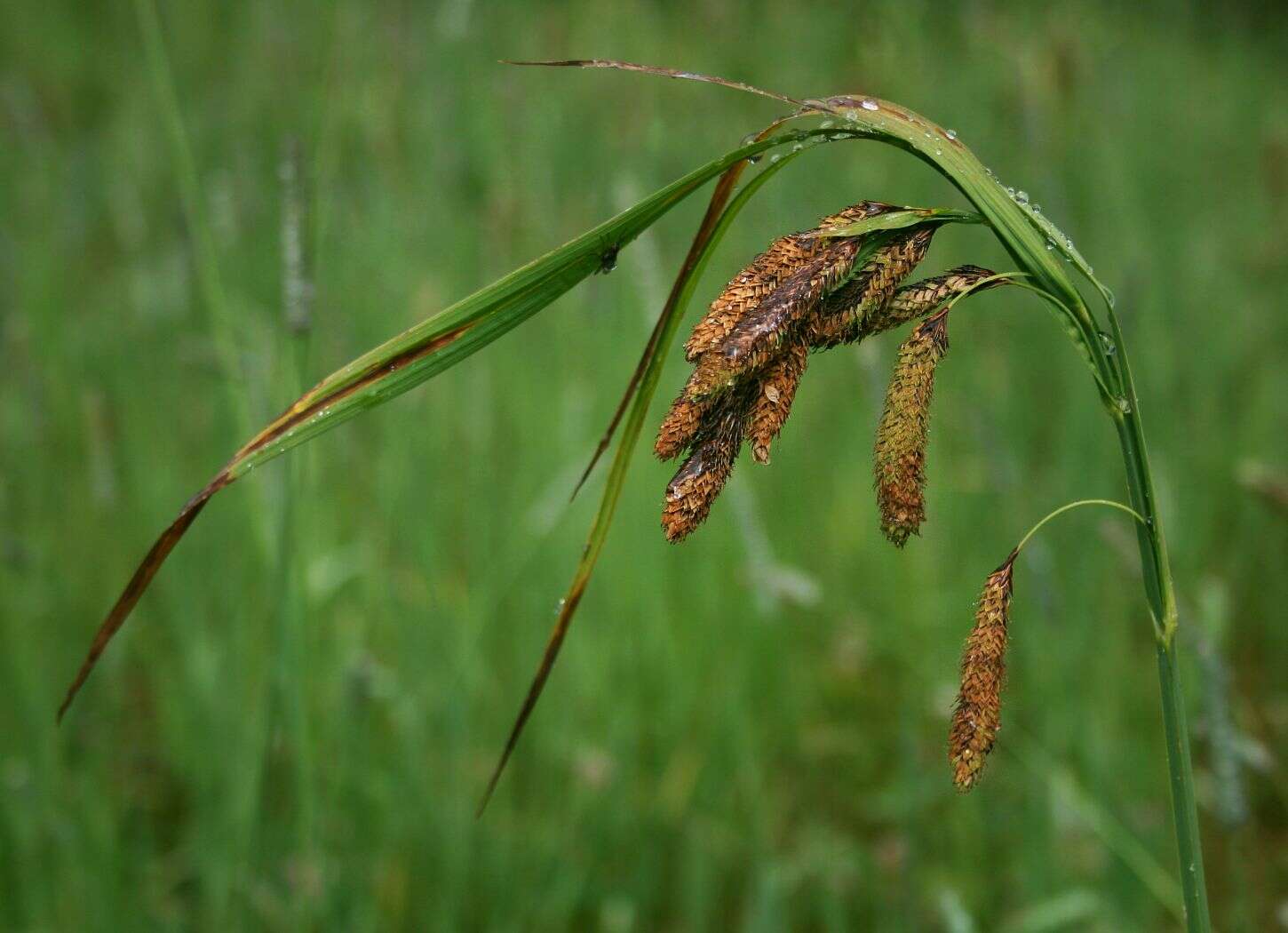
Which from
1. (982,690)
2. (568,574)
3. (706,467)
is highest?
(706,467)

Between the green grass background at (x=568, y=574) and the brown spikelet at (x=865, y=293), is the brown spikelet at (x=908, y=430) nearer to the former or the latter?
the brown spikelet at (x=865, y=293)

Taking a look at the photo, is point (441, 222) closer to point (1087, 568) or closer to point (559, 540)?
point (559, 540)

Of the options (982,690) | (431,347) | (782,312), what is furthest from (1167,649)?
(431,347)

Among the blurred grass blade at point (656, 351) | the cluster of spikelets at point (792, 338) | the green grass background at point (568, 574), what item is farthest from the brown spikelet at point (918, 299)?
the green grass background at point (568, 574)

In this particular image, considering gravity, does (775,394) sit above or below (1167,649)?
above

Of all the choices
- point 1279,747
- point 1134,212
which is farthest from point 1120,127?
point 1279,747

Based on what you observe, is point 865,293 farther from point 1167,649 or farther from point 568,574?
point 568,574

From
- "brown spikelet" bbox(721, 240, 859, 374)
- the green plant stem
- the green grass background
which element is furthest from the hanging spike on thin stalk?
the green grass background
